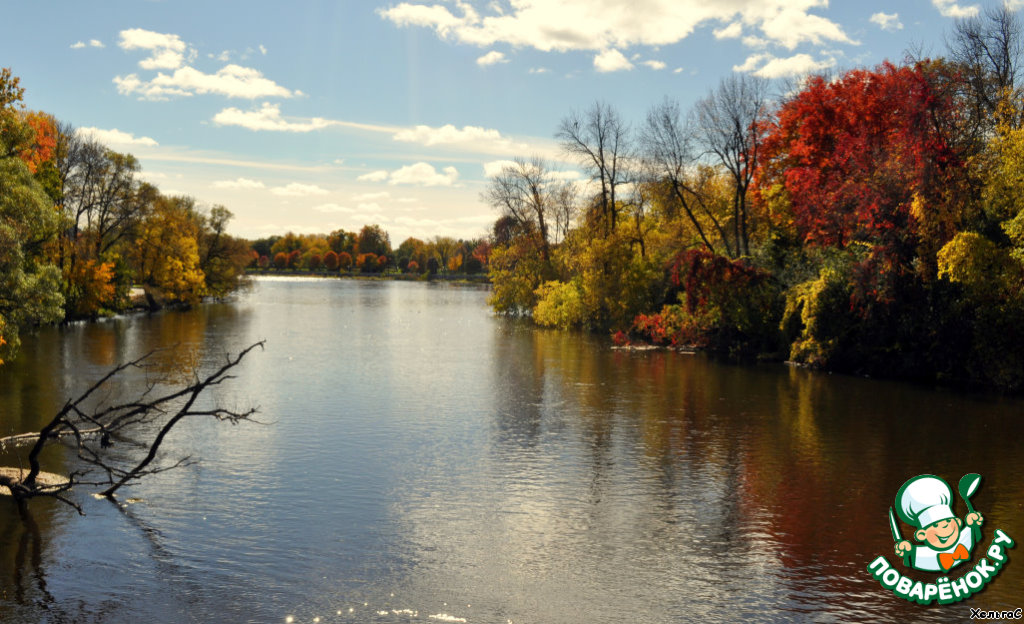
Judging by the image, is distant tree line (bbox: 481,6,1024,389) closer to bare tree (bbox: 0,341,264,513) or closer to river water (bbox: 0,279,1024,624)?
river water (bbox: 0,279,1024,624)

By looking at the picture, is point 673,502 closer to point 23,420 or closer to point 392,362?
Result: point 23,420

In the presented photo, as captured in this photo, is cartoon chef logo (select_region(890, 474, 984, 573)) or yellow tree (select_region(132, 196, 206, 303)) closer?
cartoon chef logo (select_region(890, 474, 984, 573))

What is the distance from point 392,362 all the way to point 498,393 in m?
10.4

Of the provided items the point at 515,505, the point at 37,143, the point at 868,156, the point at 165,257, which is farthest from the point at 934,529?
the point at 165,257

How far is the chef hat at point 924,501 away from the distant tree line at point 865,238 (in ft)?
48.1

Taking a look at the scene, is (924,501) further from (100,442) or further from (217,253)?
(217,253)

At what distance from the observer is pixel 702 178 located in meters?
63.1

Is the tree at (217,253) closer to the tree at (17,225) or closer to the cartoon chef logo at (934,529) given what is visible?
the tree at (17,225)

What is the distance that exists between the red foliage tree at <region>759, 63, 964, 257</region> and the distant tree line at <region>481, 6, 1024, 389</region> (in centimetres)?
9

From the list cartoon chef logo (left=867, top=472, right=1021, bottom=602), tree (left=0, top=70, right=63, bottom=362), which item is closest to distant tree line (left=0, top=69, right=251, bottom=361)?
tree (left=0, top=70, right=63, bottom=362)

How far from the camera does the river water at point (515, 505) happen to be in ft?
41.2

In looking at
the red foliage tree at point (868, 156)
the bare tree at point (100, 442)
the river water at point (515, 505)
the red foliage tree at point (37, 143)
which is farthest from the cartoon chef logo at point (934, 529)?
the red foliage tree at point (37, 143)

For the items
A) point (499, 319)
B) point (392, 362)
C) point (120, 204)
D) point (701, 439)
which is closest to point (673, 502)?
point (701, 439)

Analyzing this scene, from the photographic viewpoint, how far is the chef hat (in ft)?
50.6
